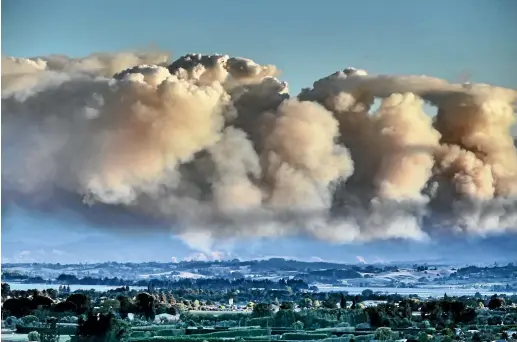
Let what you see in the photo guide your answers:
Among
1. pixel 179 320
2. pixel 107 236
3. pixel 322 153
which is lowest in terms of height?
pixel 179 320

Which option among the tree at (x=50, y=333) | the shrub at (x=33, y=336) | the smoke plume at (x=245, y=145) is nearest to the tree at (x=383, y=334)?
the smoke plume at (x=245, y=145)

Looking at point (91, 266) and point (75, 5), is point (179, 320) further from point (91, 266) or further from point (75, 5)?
point (75, 5)

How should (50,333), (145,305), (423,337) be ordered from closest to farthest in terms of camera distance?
(423,337), (50,333), (145,305)

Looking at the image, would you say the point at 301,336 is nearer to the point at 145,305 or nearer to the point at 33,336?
the point at 145,305

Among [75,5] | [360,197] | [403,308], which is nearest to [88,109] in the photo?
[75,5]

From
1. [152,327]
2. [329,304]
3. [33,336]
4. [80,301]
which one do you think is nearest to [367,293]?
[329,304]

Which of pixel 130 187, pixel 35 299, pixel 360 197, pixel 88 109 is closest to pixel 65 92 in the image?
pixel 88 109

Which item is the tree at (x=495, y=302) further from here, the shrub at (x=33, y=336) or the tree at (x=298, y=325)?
the shrub at (x=33, y=336)

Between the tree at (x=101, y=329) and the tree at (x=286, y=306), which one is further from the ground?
the tree at (x=286, y=306)

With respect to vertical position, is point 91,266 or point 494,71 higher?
point 494,71
